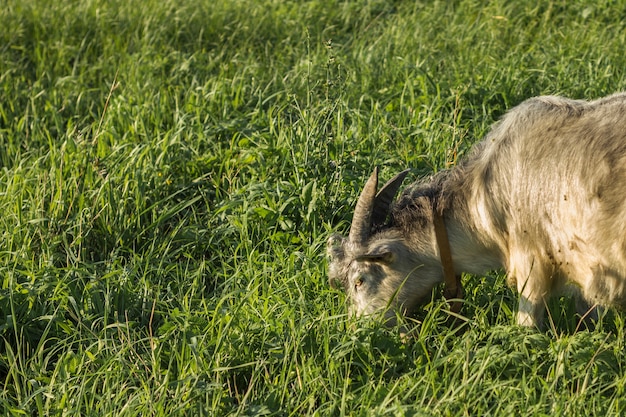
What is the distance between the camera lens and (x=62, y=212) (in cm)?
634

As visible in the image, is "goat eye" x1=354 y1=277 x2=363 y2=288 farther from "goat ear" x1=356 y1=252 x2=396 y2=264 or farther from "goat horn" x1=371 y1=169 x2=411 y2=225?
"goat horn" x1=371 y1=169 x2=411 y2=225

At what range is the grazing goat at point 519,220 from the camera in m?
4.88

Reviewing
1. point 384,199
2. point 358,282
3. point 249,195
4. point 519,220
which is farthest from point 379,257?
point 249,195

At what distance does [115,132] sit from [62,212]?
3.82 feet

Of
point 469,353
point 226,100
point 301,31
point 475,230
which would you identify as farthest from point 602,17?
point 469,353

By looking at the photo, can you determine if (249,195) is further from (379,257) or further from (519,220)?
(519,220)

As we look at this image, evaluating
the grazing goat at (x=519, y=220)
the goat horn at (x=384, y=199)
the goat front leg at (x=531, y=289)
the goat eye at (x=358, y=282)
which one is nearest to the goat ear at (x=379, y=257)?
the grazing goat at (x=519, y=220)

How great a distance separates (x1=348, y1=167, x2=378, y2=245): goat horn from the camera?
5199 mm

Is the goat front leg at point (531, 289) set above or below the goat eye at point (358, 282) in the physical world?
above

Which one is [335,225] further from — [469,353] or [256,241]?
[469,353]

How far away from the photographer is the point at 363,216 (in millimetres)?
5285

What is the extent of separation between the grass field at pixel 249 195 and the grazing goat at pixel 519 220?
0.21 meters

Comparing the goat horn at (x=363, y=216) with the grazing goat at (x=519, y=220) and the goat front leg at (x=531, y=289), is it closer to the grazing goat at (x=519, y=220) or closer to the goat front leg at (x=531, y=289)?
the grazing goat at (x=519, y=220)

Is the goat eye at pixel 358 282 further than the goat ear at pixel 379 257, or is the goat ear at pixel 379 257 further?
the goat eye at pixel 358 282
